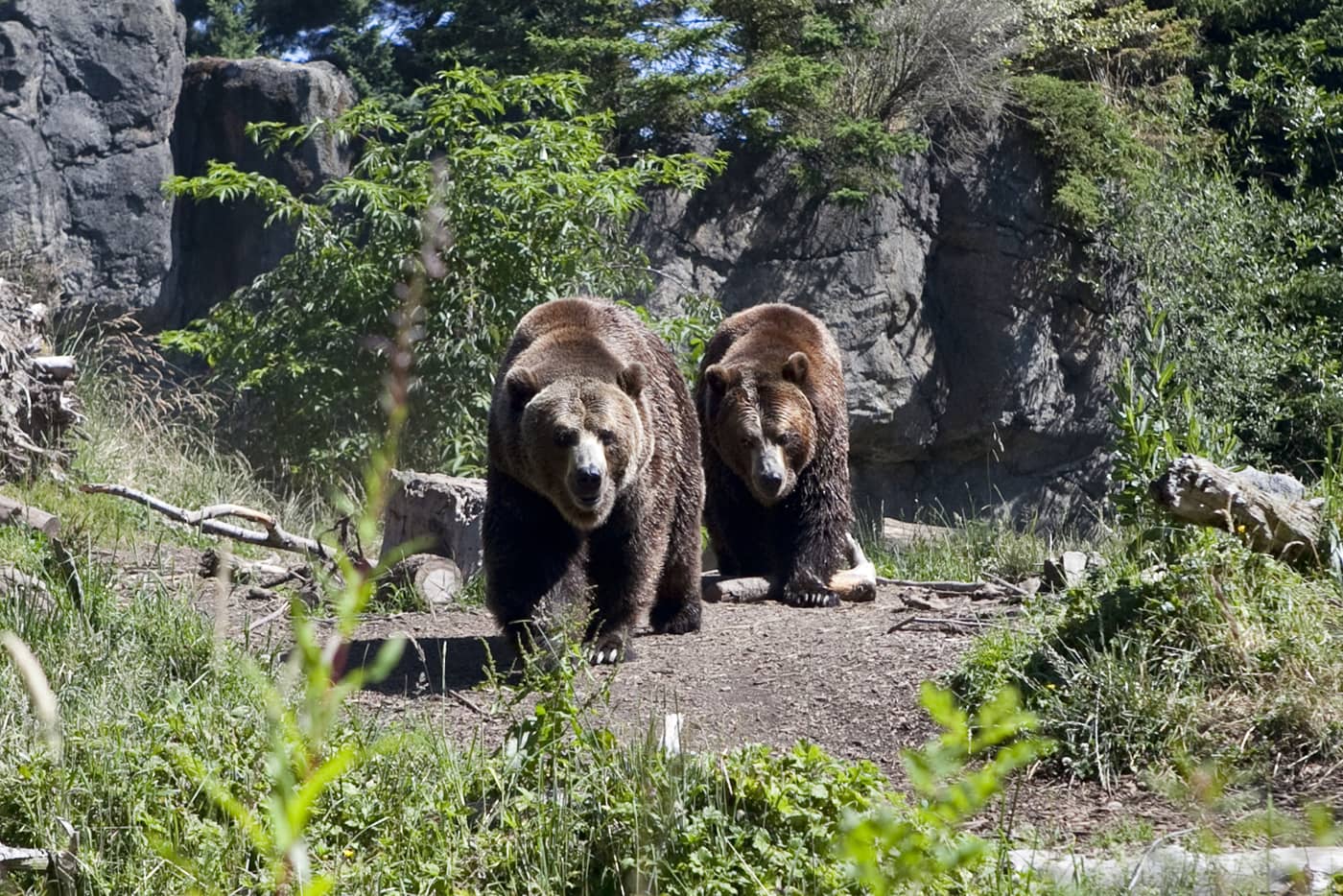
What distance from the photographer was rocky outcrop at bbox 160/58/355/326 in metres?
14.7

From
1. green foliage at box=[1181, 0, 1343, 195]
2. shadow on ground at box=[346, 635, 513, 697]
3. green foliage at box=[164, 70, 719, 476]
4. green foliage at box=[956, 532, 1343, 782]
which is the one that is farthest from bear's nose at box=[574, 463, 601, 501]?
green foliage at box=[1181, 0, 1343, 195]

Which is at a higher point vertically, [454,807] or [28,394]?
[28,394]

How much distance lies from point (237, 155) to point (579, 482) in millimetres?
Answer: 11929

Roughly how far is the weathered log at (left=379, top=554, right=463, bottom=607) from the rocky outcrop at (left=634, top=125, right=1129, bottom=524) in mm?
6491

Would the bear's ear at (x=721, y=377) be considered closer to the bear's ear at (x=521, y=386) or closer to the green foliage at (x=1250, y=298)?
the bear's ear at (x=521, y=386)

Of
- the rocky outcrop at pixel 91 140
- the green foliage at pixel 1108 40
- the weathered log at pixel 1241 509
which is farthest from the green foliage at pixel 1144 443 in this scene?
the rocky outcrop at pixel 91 140

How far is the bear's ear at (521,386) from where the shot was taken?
4.94 meters

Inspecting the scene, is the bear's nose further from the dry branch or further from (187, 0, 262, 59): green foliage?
(187, 0, 262, 59): green foliage

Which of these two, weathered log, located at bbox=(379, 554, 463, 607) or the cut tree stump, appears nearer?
weathered log, located at bbox=(379, 554, 463, 607)

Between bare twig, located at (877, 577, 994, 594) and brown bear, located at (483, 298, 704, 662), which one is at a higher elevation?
brown bear, located at (483, 298, 704, 662)

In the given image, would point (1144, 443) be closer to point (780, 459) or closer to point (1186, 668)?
point (1186, 668)

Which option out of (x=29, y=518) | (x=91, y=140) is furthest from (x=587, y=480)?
(x=91, y=140)

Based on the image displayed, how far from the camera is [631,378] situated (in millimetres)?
5051

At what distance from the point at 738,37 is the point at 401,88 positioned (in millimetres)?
4345
